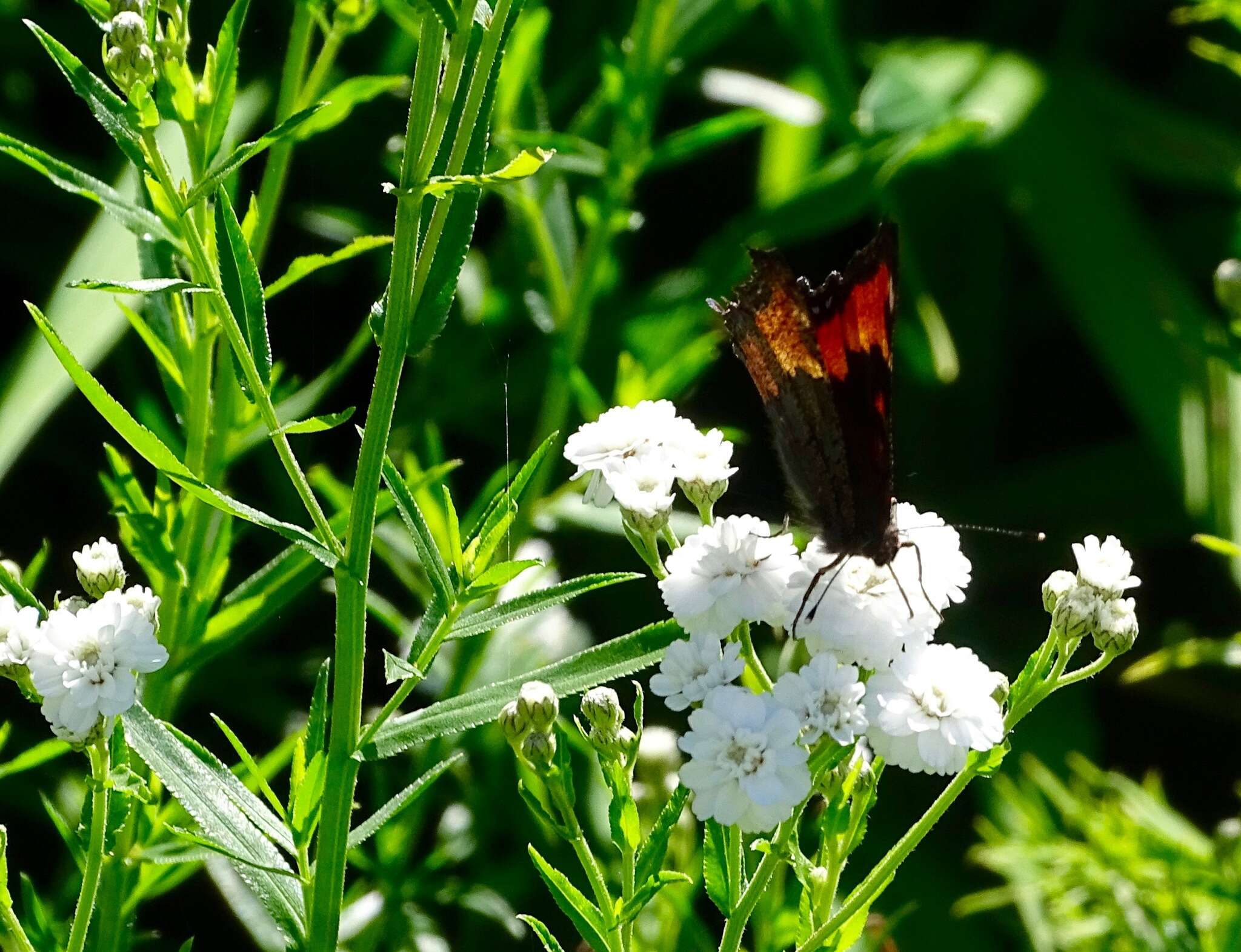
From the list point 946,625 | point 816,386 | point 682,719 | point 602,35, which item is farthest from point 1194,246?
point 816,386

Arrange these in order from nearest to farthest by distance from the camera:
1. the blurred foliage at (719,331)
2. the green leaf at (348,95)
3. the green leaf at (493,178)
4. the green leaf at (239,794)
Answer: the green leaf at (493,178) < the green leaf at (239,794) < the green leaf at (348,95) < the blurred foliage at (719,331)

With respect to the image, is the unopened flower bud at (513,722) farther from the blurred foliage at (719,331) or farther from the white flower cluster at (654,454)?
the blurred foliage at (719,331)

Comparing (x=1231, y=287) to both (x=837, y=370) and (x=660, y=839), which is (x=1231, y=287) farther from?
(x=660, y=839)

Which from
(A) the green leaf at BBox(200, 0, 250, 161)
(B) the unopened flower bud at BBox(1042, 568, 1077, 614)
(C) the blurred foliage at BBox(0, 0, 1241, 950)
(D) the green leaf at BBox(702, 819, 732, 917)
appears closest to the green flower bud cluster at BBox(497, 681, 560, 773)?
(D) the green leaf at BBox(702, 819, 732, 917)

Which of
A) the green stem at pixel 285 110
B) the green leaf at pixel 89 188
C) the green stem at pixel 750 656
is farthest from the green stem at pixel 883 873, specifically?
the green stem at pixel 285 110

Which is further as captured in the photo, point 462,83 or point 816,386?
point 816,386

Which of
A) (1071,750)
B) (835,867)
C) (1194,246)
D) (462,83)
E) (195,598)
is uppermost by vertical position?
(462,83)

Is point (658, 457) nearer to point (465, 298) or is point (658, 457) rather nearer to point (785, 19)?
point (465, 298)
